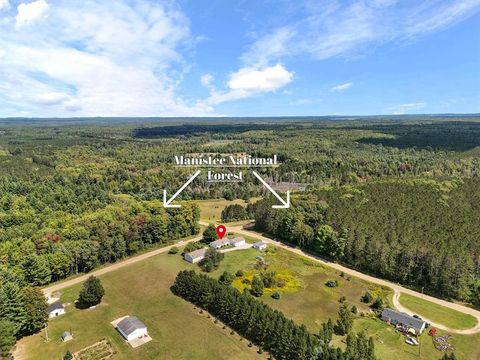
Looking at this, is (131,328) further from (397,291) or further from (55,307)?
(397,291)

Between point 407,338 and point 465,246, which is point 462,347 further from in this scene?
point 465,246

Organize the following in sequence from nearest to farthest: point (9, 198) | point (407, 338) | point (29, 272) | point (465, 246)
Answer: point (407, 338) → point (29, 272) → point (465, 246) → point (9, 198)

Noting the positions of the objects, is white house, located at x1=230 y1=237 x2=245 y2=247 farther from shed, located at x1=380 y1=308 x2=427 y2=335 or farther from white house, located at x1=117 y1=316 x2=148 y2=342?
shed, located at x1=380 y1=308 x2=427 y2=335

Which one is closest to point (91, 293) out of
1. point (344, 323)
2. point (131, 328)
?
point (131, 328)

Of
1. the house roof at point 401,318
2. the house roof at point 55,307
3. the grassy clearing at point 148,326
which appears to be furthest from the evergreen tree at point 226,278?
the house roof at point 55,307

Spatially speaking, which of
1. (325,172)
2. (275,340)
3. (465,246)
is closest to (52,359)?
(275,340)
